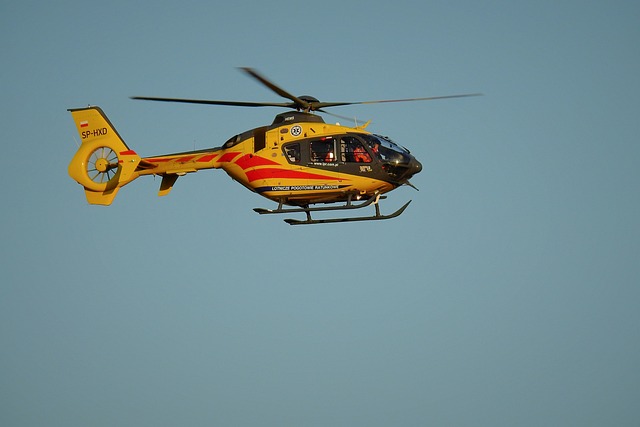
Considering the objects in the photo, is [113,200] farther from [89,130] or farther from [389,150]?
[389,150]

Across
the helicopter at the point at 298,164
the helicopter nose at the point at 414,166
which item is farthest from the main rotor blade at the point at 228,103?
the helicopter nose at the point at 414,166

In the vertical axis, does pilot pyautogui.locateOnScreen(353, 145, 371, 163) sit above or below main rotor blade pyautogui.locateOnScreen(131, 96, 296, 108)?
A: below

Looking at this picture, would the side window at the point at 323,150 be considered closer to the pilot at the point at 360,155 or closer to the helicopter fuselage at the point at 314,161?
the helicopter fuselage at the point at 314,161

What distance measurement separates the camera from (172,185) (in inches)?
1147

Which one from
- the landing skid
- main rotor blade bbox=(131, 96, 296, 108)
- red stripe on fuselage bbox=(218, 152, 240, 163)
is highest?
main rotor blade bbox=(131, 96, 296, 108)

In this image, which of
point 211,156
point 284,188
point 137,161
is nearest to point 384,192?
point 284,188

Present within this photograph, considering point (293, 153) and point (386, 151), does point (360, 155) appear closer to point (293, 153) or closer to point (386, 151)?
point (386, 151)

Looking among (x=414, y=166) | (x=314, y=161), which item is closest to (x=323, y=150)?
(x=314, y=161)

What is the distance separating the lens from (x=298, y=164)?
89.1 feet

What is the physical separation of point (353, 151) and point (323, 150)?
2.80 feet

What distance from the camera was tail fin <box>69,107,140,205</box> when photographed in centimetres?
2861

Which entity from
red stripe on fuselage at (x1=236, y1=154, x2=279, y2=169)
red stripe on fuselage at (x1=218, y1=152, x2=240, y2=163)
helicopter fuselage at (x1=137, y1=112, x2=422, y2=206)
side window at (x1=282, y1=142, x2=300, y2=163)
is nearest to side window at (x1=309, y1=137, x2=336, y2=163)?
helicopter fuselage at (x1=137, y1=112, x2=422, y2=206)

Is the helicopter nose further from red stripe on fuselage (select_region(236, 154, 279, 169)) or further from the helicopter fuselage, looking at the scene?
red stripe on fuselage (select_region(236, 154, 279, 169))

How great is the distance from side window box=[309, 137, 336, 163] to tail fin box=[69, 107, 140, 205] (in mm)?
5465
